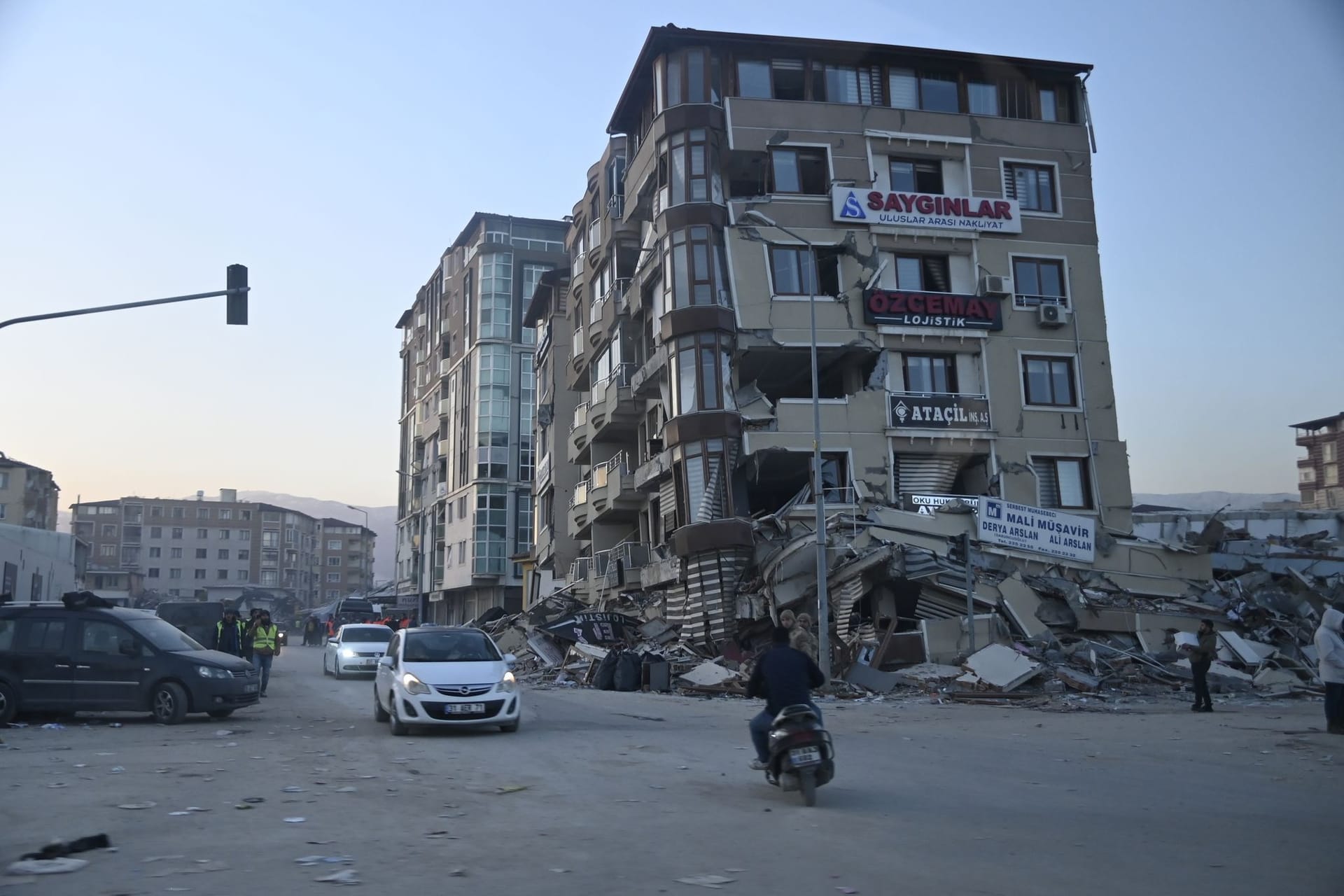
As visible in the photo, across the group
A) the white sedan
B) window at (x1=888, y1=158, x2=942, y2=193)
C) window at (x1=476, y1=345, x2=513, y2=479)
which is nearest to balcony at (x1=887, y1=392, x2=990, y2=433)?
window at (x1=888, y1=158, x2=942, y2=193)

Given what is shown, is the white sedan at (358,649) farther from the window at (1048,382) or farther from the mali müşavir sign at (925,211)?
the window at (1048,382)

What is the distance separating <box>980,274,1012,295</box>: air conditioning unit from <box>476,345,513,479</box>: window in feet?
131

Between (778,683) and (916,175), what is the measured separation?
31388 mm

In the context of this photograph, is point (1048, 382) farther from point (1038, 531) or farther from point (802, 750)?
point (802, 750)

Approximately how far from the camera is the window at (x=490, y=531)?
6956cm

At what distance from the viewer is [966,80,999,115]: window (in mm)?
38969

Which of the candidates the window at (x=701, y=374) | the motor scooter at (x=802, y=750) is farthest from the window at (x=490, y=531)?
the motor scooter at (x=802, y=750)

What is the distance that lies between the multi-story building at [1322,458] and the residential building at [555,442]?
7038cm

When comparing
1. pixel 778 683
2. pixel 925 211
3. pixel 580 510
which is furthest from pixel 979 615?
pixel 580 510

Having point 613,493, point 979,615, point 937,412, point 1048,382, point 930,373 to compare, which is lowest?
point 979,615

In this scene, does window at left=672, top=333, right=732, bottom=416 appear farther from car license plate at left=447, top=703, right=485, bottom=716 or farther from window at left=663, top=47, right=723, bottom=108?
car license plate at left=447, top=703, right=485, bottom=716

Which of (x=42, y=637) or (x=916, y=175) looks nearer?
(x=42, y=637)

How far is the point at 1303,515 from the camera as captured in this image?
43844 mm

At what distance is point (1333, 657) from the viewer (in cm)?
1369
